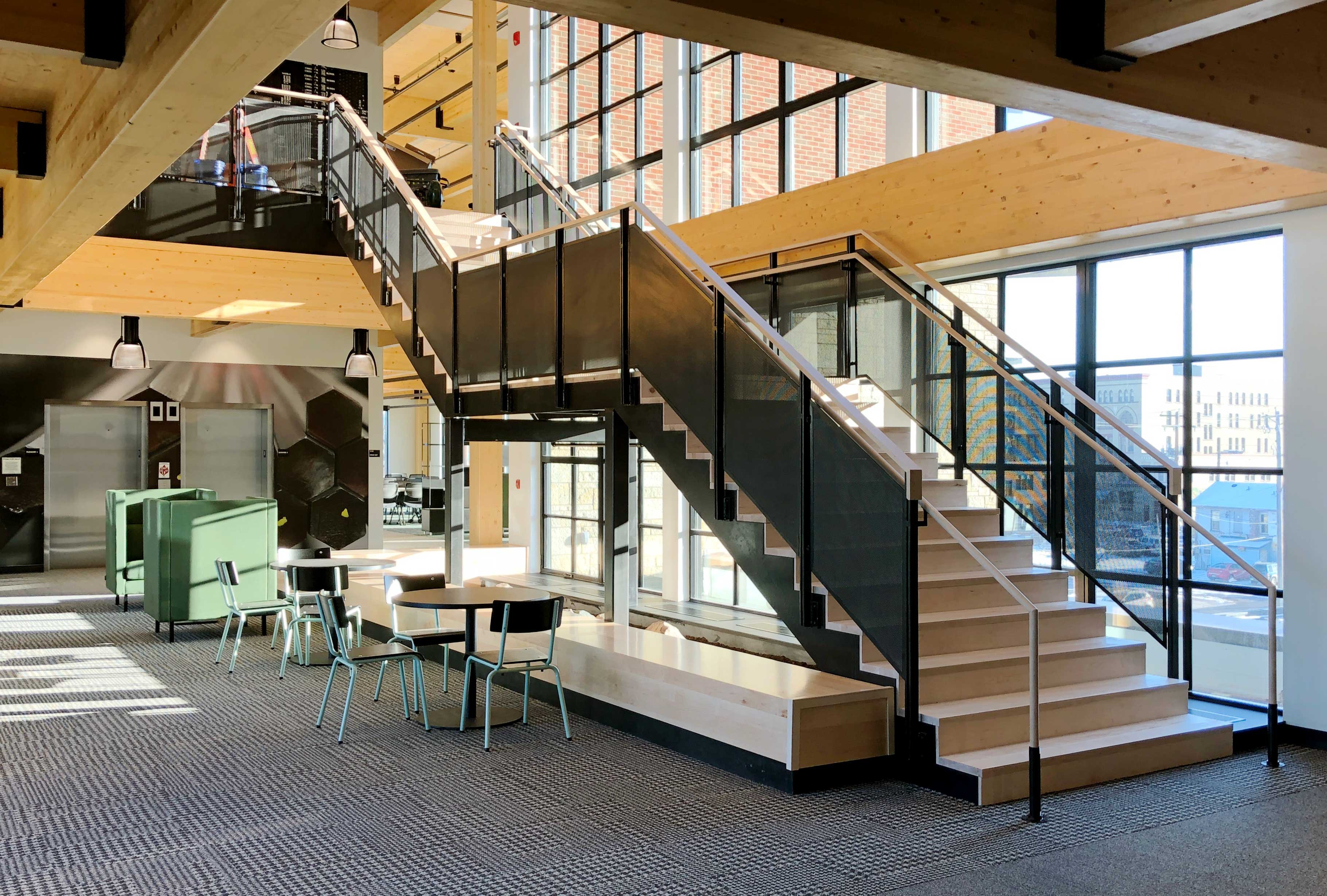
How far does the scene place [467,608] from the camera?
686 centimetres

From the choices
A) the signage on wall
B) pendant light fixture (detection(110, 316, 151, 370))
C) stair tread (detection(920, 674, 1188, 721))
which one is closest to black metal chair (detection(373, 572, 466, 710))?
stair tread (detection(920, 674, 1188, 721))

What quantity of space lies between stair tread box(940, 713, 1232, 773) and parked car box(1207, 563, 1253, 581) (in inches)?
39.4

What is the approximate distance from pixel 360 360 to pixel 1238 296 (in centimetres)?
837

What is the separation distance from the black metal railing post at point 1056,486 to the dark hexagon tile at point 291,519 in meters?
11.9

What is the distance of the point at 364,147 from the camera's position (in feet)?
38.7

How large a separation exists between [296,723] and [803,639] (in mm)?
3206

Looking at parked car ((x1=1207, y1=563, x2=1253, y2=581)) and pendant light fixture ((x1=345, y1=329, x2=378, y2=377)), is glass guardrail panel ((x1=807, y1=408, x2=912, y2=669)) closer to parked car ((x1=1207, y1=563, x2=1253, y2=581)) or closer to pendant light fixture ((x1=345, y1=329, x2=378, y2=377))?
parked car ((x1=1207, y1=563, x2=1253, y2=581))

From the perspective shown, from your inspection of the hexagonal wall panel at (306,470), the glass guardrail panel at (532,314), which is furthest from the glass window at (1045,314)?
the hexagonal wall panel at (306,470)

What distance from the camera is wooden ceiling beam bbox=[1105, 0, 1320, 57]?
3664mm

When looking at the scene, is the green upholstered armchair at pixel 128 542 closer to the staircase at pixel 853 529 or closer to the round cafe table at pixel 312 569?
the round cafe table at pixel 312 569

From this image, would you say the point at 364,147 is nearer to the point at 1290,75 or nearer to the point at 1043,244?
the point at 1043,244

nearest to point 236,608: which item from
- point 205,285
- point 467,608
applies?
point 467,608

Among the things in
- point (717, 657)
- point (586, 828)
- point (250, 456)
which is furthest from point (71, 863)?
point (250, 456)

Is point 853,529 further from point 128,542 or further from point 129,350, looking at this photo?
point 128,542
